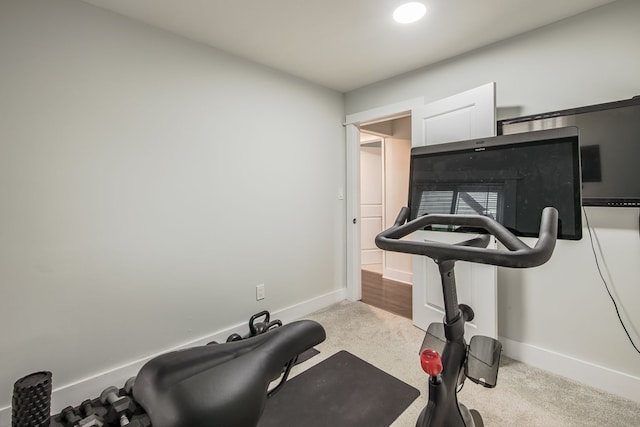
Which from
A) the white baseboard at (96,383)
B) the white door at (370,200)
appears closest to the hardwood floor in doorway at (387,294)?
the white door at (370,200)

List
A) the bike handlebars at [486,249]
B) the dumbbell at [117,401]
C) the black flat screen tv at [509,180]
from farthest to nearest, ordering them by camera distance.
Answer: the dumbbell at [117,401], the black flat screen tv at [509,180], the bike handlebars at [486,249]

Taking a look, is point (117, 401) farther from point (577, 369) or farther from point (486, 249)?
point (577, 369)

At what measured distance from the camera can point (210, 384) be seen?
27.1 inches

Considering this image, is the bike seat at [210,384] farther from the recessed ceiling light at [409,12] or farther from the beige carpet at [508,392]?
the recessed ceiling light at [409,12]

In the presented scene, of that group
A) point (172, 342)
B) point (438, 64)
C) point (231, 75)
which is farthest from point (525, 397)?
point (231, 75)

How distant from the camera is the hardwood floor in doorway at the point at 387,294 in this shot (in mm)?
3111

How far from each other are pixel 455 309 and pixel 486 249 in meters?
0.38

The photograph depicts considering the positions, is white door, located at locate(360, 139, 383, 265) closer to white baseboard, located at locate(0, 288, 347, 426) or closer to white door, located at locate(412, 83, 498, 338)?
white door, located at locate(412, 83, 498, 338)

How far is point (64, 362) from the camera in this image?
1.64 meters

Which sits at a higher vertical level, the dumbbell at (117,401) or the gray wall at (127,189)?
the gray wall at (127,189)

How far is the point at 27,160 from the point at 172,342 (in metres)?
1.39

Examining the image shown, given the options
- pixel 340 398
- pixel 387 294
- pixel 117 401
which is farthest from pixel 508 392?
pixel 117 401

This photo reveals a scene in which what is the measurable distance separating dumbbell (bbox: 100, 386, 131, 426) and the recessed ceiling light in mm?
2723

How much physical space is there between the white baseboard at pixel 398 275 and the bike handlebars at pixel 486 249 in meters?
3.11
